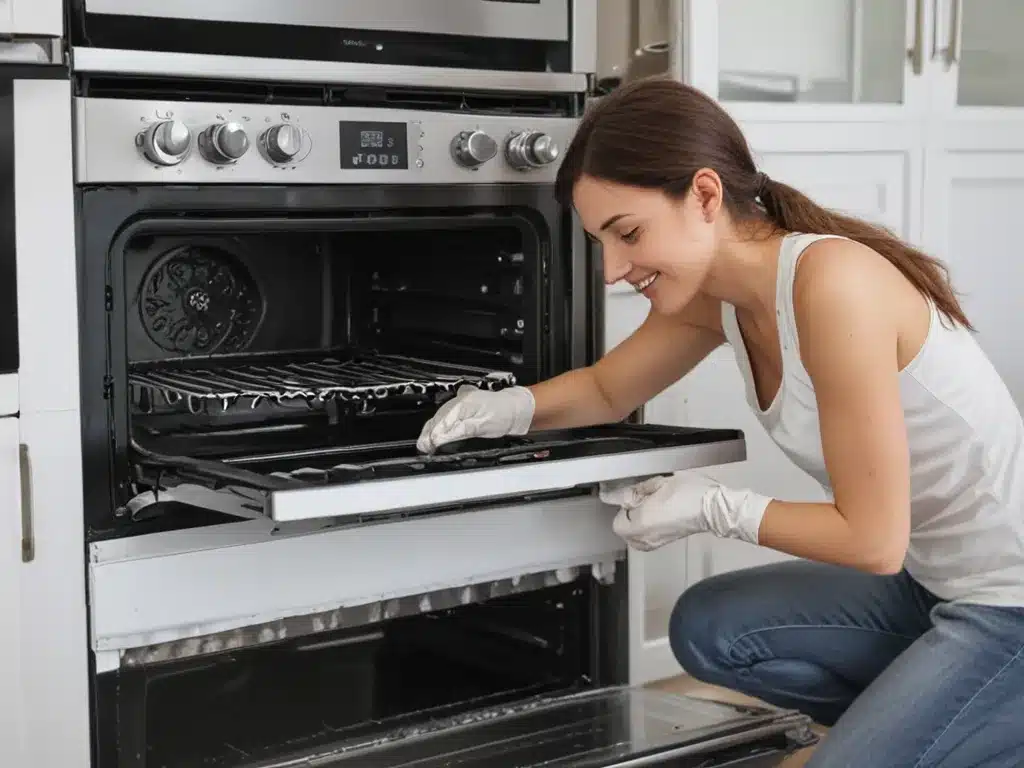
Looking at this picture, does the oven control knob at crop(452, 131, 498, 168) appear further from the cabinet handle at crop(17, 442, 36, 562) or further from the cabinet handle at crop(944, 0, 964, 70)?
the cabinet handle at crop(944, 0, 964, 70)

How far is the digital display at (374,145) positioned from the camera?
71.6 inches

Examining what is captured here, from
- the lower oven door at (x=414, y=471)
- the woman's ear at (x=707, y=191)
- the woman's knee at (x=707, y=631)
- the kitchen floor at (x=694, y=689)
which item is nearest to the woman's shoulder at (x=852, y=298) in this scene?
the woman's ear at (x=707, y=191)

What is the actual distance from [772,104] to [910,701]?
3.54 feet

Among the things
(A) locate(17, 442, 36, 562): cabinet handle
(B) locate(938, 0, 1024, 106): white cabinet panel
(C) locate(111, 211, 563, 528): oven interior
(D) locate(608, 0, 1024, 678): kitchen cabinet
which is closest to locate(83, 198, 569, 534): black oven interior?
(C) locate(111, 211, 563, 528): oven interior

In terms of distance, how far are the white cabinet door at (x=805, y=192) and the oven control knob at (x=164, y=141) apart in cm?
Answer: 96

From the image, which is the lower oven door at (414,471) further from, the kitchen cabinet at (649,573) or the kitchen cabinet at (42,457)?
the kitchen cabinet at (649,573)

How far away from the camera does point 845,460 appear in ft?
5.30

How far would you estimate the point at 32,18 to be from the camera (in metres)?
1.58

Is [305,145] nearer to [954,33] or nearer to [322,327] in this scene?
[322,327]

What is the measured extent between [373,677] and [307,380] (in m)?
0.51

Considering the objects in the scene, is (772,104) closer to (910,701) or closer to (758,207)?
(758,207)

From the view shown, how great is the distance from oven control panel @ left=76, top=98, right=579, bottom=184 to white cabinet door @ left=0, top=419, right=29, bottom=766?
33cm

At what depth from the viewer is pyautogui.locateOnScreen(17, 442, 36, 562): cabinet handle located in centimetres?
164

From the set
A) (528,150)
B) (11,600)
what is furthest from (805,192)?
(11,600)
